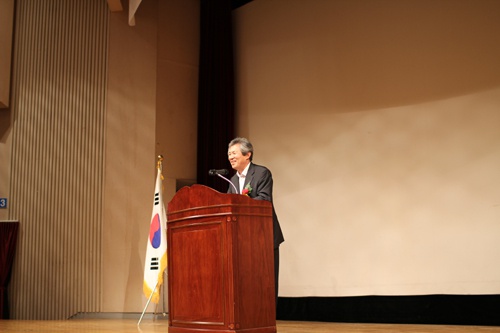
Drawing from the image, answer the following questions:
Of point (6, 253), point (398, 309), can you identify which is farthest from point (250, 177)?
point (6, 253)

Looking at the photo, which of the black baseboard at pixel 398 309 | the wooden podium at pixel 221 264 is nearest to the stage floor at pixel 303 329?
the black baseboard at pixel 398 309

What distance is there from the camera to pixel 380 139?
609 cm

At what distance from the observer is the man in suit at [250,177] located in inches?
147

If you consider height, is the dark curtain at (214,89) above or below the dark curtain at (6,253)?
above

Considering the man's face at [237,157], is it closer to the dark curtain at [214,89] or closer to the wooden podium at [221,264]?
the wooden podium at [221,264]

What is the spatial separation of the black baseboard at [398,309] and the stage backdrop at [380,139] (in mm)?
79

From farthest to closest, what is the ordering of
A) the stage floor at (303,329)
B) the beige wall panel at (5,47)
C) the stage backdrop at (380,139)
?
the beige wall panel at (5,47)
the stage backdrop at (380,139)
the stage floor at (303,329)

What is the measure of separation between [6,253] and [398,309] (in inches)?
171

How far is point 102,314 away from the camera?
269 inches

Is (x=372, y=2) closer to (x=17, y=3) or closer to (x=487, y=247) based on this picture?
(x=487, y=247)

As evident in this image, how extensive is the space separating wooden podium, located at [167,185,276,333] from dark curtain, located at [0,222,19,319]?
427 cm

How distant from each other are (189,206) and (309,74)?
371 cm

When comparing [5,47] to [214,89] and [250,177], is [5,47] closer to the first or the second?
[214,89]

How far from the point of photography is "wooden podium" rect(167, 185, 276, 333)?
3107 mm
